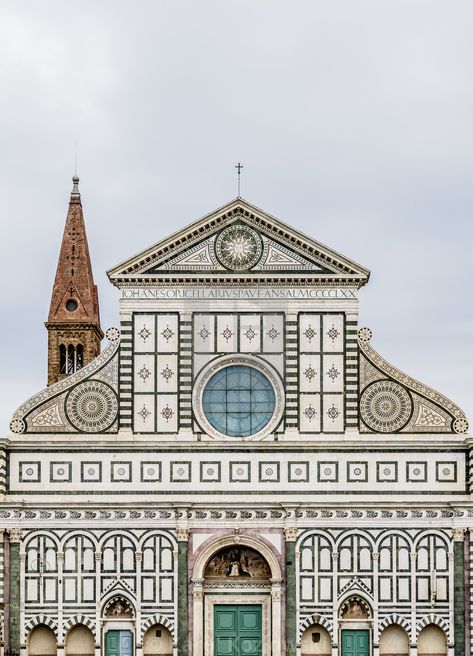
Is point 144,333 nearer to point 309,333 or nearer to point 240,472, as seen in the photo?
point 309,333

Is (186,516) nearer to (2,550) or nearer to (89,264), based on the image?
(2,550)

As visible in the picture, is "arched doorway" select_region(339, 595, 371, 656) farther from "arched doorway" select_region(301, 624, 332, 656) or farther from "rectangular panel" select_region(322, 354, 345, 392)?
"rectangular panel" select_region(322, 354, 345, 392)

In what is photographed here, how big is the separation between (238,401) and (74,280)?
16003 mm

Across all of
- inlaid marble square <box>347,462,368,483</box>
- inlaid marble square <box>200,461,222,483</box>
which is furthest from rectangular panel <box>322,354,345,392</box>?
inlaid marble square <box>200,461,222,483</box>

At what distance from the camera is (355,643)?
39.2 meters

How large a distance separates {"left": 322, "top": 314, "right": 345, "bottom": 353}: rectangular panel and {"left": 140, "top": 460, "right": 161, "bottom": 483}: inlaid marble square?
187 inches

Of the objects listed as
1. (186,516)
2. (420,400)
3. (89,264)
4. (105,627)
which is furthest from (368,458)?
(89,264)

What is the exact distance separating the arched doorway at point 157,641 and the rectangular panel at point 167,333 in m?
6.39

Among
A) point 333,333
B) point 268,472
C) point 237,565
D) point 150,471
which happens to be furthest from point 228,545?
point 333,333

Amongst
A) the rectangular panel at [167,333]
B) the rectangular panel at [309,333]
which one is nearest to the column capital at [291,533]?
the rectangular panel at [309,333]

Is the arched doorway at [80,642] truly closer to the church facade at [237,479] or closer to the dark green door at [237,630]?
the church facade at [237,479]

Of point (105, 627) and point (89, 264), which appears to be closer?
point (105, 627)

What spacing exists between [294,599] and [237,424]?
13.9 feet

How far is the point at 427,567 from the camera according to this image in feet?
129
